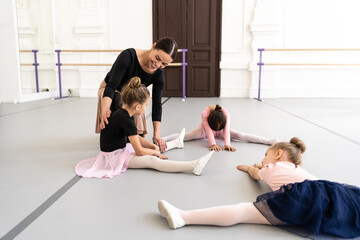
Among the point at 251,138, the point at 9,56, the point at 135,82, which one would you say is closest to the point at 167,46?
the point at 135,82

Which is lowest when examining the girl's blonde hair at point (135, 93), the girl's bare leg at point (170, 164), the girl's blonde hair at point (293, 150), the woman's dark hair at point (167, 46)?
the girl's bare leg at point (170, 164)

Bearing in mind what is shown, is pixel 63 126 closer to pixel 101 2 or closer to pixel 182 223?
pixel 182 223

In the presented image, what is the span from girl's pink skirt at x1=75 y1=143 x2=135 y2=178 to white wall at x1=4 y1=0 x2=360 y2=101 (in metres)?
4.78

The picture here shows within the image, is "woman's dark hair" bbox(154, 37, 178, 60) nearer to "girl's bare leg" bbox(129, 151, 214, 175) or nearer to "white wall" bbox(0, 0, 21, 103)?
"girl's bare leg" bbox(129, 151, 214, 175)

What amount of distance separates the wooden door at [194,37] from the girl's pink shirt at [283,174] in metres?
5.18

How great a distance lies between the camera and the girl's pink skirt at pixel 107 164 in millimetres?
1700

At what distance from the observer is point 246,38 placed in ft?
20.5

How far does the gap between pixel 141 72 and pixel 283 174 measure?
124 centimetres

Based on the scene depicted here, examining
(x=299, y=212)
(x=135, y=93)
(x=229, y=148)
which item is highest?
(x=135, y=93)

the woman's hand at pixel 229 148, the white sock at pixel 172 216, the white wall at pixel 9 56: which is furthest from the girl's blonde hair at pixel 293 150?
the white wall at pixel 9 56

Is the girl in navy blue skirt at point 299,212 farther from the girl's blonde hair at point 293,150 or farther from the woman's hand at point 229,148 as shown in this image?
the woman's hand at point 229,148

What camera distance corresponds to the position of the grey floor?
1105 mm

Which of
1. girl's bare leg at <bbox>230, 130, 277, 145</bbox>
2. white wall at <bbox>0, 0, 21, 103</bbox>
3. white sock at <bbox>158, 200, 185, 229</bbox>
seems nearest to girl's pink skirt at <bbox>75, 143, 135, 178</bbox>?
white sock at <bbox>158, 200, 185, 229</bbox>

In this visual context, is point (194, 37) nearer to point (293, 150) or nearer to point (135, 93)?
point (135, 93)
